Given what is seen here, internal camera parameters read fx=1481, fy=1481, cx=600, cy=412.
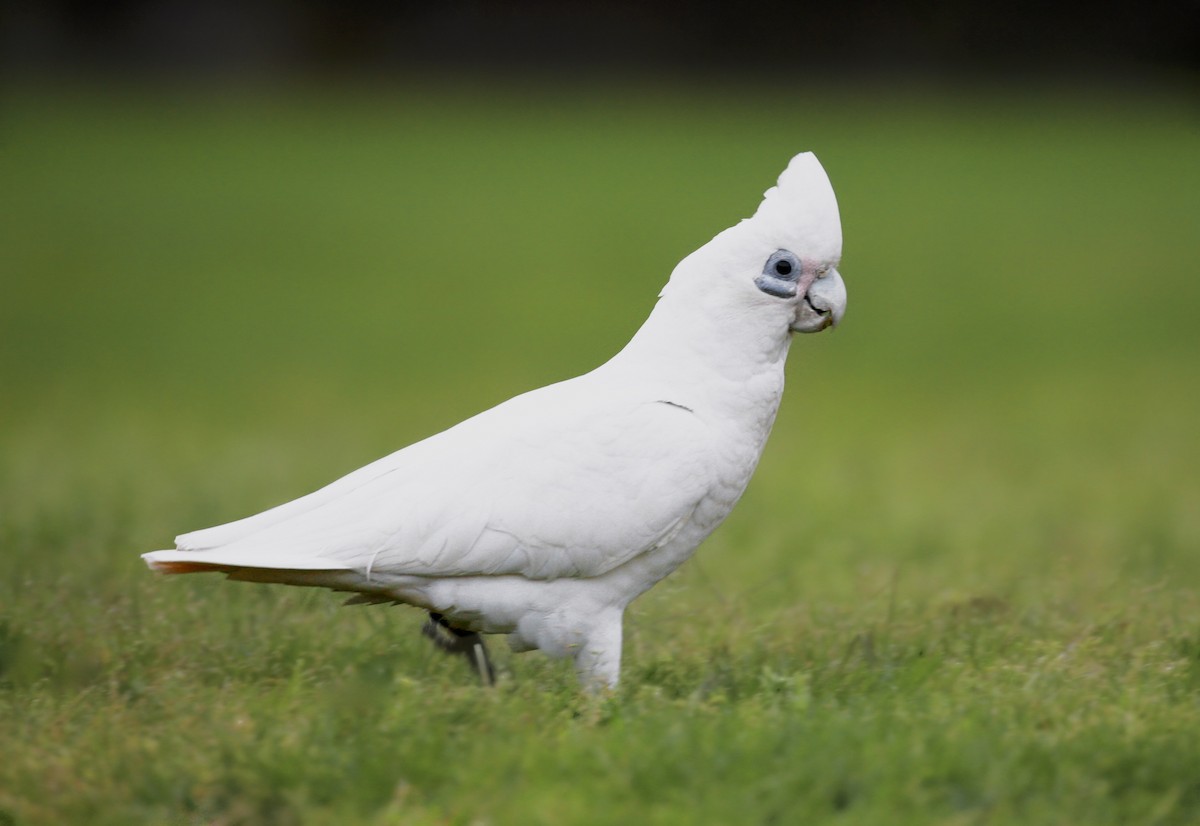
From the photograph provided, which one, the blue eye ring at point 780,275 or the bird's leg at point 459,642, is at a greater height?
the blue eye ring at point 780,275

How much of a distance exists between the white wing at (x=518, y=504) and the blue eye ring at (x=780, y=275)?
1.23ft

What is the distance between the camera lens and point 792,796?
2.91 metres

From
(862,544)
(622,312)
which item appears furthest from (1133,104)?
(862,544)

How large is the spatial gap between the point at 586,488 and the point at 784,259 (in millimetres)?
754

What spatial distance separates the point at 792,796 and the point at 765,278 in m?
1.32

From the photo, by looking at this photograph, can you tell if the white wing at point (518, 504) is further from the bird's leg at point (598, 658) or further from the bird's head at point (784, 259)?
the bird's head at point (784, 259)

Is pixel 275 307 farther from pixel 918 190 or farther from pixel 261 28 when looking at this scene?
pixel 261 28

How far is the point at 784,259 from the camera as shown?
3664 millimetres

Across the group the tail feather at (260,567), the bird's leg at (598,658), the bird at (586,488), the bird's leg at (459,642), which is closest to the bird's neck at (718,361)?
the bird at (586,488)

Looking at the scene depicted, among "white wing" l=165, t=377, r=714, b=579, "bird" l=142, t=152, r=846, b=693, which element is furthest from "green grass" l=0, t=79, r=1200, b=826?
"white wing" l=165, t=377, r=714, b=579

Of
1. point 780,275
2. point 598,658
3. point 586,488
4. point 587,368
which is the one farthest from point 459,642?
point 587,368

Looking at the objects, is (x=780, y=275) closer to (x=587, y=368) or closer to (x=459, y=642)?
(x=459, y=642)

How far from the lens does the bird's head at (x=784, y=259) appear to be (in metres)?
3.66

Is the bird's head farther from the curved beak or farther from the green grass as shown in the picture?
the green grass
